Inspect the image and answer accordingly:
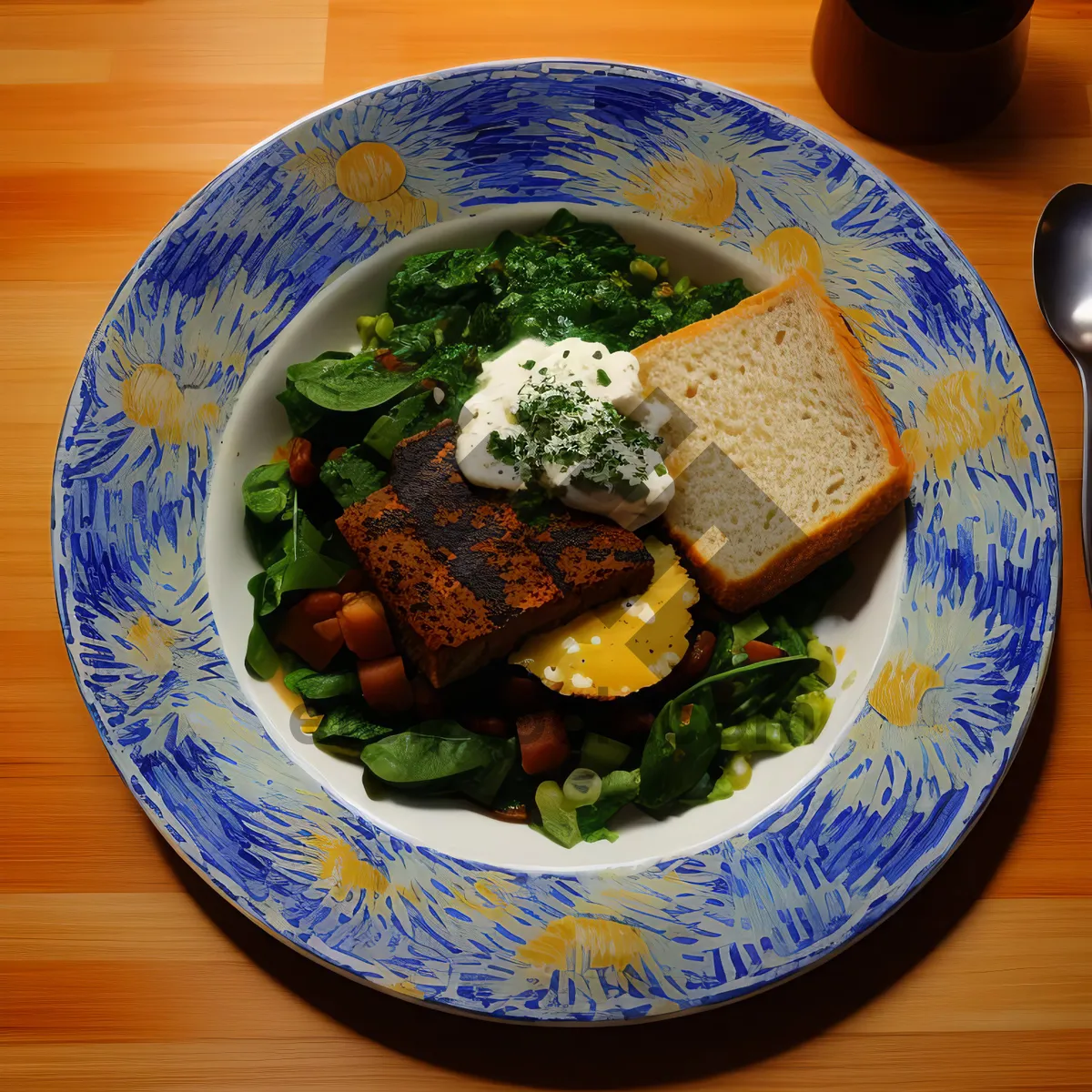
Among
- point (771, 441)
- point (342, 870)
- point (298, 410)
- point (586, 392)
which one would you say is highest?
point (586, 392)

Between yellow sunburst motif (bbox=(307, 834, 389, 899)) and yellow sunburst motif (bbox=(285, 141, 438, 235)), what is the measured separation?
5.92ft

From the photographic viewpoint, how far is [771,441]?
294 centimetres

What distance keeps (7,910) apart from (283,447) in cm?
148

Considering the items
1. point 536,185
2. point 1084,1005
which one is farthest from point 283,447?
point 1084,1005

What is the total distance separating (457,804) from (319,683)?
52 centimetres

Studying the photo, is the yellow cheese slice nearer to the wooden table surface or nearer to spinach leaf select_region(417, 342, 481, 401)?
spinach leaf select_region(417, 342, 481, 401)

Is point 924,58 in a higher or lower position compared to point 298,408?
higher

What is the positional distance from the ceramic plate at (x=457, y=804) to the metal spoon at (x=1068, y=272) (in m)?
0.56

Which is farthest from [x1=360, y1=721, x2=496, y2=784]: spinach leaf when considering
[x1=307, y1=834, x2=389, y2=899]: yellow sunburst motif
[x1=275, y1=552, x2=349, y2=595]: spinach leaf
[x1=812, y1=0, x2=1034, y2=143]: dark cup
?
[x1=812, y1=0, x2=1034, y2=143]: dark cup

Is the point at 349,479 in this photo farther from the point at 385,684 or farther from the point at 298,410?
the point at 385,684

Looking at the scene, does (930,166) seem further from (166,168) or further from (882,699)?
(166,168)

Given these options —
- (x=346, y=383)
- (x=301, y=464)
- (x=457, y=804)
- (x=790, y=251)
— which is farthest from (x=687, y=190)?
(x=457, y=804)

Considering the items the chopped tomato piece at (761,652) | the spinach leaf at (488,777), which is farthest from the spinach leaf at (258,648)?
the chopped tomato piece at (761,652)

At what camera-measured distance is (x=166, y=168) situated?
10.7 ft
